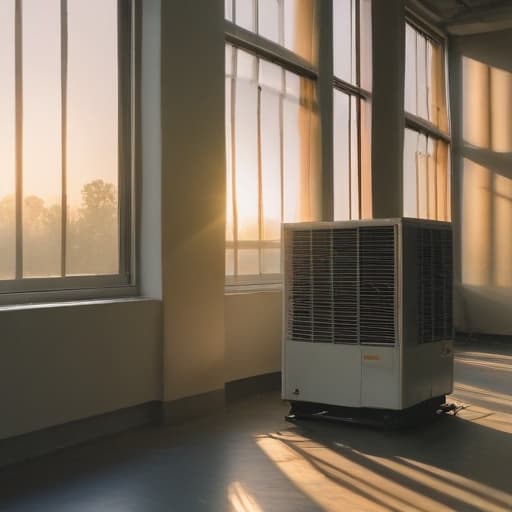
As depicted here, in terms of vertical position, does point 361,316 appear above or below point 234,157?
below

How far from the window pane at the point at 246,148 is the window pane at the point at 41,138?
148 cm

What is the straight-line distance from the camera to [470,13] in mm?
7699

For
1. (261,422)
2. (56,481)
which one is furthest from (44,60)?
(261,422)

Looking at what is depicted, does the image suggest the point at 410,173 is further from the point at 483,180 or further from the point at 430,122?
the point at 483,180

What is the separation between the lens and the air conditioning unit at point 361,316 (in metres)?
3.58

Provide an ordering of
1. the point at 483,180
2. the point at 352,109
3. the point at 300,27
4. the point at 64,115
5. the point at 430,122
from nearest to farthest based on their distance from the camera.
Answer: the point at 64,115 < the point at 300,27 < the point at 352,109 < the point at 430,122 < the point at 483,180

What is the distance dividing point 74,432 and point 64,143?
1.36m

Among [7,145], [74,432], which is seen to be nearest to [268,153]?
[7,145]

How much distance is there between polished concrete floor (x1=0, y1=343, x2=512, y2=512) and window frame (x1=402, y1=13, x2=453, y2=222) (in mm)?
4134

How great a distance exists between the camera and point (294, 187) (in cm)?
515

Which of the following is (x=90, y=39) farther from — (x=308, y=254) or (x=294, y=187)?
(x=294, y=187)

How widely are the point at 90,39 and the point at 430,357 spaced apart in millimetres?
2438

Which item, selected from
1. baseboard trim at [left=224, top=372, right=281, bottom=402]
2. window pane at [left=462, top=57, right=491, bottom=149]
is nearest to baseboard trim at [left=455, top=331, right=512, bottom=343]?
window pane at [left=462, top=57, right=491, bottom=149]

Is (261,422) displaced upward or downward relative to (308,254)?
downward
